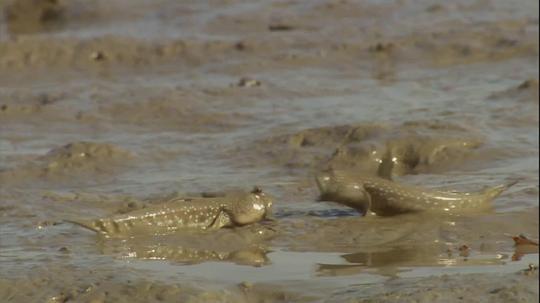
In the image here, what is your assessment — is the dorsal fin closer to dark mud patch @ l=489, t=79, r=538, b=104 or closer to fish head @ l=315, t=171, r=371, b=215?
fish head @ l=315, t=171, r=371, b=215

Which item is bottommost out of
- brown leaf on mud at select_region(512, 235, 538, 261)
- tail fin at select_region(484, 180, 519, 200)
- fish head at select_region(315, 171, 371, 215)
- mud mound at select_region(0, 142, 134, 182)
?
mud mound at select_region(0, 142, 134, 182)

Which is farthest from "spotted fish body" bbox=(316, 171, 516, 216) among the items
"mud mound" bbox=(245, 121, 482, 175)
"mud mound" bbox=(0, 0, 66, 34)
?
"mud mound" bbox=(0, 0, 66, 34)

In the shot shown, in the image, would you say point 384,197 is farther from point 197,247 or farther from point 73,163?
point 73,163

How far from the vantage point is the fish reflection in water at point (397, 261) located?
204 inches

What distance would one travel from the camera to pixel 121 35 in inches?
420

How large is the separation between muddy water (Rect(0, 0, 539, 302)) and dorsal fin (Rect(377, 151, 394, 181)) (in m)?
0.03

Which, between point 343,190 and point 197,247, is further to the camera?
point 343,190

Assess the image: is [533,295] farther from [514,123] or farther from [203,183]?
[514,123]

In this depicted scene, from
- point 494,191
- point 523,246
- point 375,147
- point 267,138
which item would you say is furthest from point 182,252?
point 267,138

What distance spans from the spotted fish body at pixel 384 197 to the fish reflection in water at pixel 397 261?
0.41 metres

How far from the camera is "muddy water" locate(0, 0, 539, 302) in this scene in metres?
5.09

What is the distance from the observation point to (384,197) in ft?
19.5

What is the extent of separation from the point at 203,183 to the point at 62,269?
1792mm

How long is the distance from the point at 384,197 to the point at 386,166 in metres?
1.08
